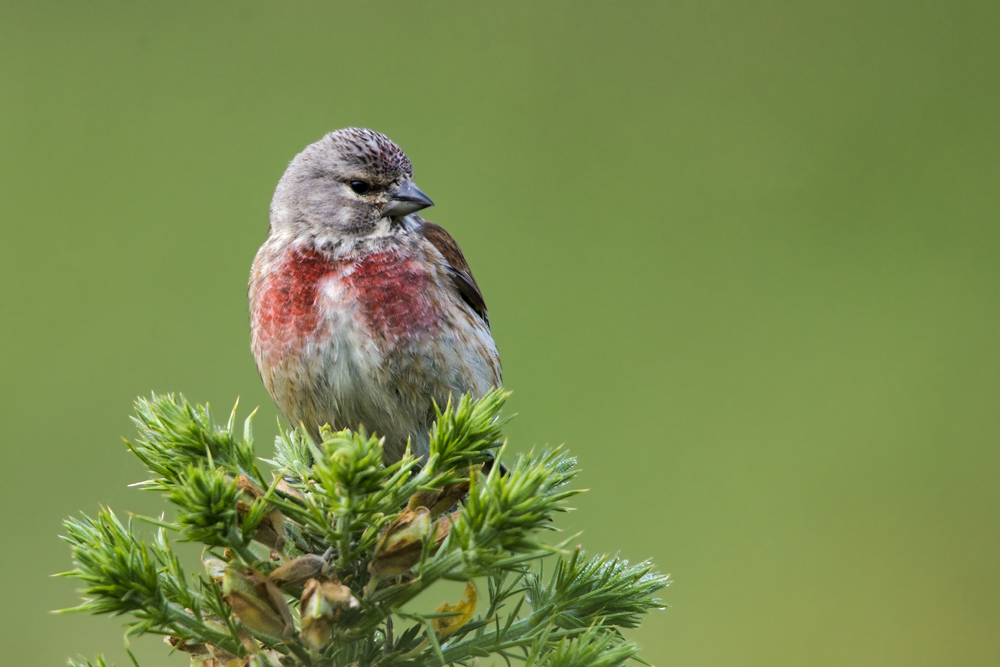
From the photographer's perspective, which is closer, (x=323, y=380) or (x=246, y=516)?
(x=246, y=516)

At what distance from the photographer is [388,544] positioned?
2.68 feet

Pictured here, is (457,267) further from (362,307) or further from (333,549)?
(333,549)

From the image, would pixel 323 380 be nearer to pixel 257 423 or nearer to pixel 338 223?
pixel 338 223

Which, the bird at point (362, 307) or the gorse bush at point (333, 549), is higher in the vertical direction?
the bird at point (362, 307)

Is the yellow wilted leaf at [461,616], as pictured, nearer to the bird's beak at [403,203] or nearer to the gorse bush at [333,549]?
the gorse bush at [333,549]

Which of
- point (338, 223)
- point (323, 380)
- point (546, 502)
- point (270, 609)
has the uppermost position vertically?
point (338, 223)

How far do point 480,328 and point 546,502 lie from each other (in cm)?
135

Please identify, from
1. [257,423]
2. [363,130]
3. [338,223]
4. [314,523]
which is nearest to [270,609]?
[314,523]

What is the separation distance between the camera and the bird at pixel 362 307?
6.10 ft

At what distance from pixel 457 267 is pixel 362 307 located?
382mm

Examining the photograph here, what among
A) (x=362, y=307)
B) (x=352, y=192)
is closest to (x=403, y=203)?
(x=352, y=192)

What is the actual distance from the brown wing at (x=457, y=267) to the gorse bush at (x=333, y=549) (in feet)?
3.98

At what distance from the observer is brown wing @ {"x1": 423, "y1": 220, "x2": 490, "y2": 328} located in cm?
214

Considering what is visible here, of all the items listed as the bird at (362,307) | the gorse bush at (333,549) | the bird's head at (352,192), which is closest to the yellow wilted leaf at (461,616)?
the gorse bush at (333,549)
